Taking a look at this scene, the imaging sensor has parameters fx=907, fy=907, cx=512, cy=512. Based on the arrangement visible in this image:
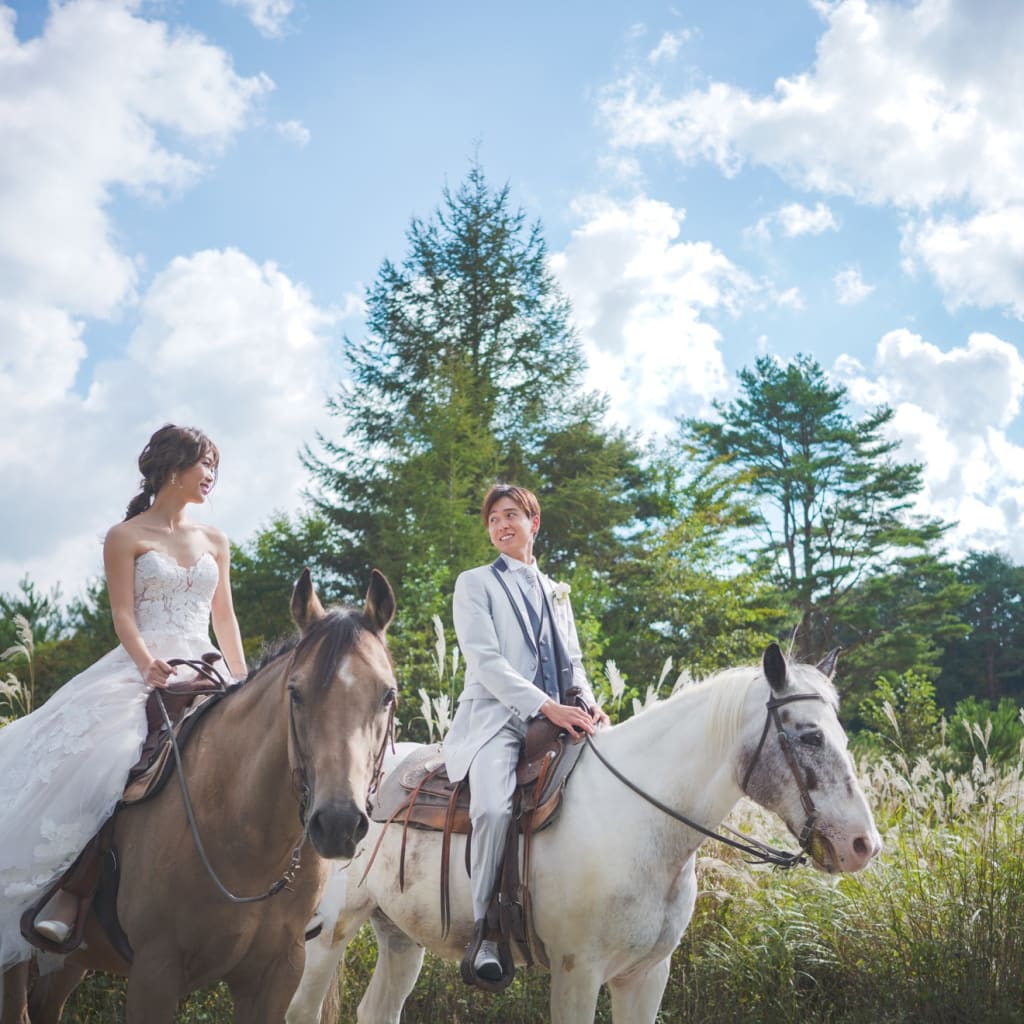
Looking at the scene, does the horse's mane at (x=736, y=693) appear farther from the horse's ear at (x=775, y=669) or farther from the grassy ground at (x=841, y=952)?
the grassy ground at (x=841, y=952)

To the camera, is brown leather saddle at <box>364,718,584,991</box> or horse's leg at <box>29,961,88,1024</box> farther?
horse's leg at <box>29,961,88,1024</box>

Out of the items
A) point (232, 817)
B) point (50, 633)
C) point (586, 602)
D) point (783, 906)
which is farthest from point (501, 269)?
point (232, 817)

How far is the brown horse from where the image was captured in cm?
262

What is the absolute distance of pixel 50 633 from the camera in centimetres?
1894

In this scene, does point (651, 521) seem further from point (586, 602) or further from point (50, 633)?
point (50, 633)

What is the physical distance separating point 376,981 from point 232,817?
2203 millimetres

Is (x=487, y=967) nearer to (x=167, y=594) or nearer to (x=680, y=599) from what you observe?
(x=167, y=594)

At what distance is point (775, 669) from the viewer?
3633mm

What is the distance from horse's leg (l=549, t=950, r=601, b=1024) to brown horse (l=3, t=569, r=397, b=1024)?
1.10 metres

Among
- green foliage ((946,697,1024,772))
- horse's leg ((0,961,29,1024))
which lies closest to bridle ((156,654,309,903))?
horse's leg ((0,961,29,1024))

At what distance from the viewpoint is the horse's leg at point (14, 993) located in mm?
3561

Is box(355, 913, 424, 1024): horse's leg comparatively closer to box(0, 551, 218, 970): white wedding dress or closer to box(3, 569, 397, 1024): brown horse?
box(3, 569, 397, 1024): brown horse

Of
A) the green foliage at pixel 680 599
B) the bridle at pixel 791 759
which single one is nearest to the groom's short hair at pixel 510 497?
the bridle at pixel 791 759

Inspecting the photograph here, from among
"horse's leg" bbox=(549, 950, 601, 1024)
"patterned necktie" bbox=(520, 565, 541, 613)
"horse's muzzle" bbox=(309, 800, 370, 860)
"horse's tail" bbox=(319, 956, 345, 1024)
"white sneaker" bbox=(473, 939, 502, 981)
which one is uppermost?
"patterned necktie" bbox=(520, 565, 541, 613)
